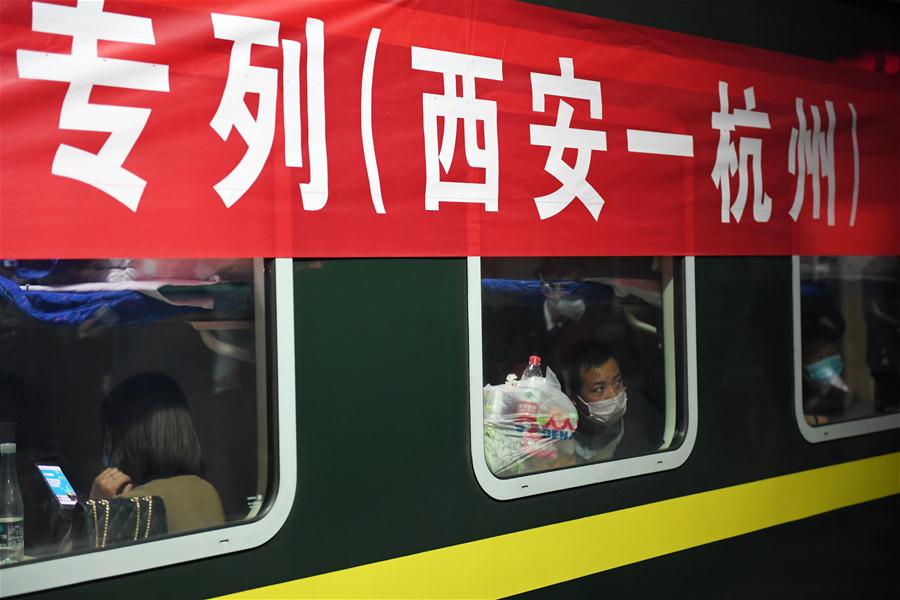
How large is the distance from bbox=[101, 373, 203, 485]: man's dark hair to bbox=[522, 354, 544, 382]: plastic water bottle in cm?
97

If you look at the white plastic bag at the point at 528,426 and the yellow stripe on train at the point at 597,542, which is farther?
the white plastic bag at the point at 528,426

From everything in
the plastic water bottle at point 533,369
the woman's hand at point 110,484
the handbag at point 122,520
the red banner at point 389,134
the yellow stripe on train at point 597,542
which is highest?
the red banner at point 389,134

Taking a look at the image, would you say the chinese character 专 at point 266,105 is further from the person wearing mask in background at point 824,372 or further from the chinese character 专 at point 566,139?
the person wearing mask in background at point 824,372

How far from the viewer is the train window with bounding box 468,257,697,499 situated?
2643 millimetres

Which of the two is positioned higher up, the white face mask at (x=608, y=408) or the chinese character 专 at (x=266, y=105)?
the chinese character 专 at (x=266, y=105)

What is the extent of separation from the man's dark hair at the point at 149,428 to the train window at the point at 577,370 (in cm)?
73

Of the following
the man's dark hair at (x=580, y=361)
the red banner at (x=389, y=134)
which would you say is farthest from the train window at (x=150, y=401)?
the man's dark hair at (x=580, y=361)

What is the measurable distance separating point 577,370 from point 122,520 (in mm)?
1409

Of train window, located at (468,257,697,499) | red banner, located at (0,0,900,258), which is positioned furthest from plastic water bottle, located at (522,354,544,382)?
red banner, located at (0,0,900,258)

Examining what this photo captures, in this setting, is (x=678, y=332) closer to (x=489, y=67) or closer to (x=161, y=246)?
(x=489, y=67)

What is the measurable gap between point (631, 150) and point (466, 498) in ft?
3.76

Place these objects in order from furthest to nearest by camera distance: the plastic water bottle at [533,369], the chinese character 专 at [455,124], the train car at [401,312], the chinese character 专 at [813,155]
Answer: the chinese character 专 at [813,155] < the plastic water bottle at [533,369] < the chinese character 专 at [455,124] < the train car at [401,312]

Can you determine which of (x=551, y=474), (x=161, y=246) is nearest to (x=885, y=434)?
(x=551, y=474)

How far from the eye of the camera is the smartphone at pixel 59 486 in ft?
6.98
